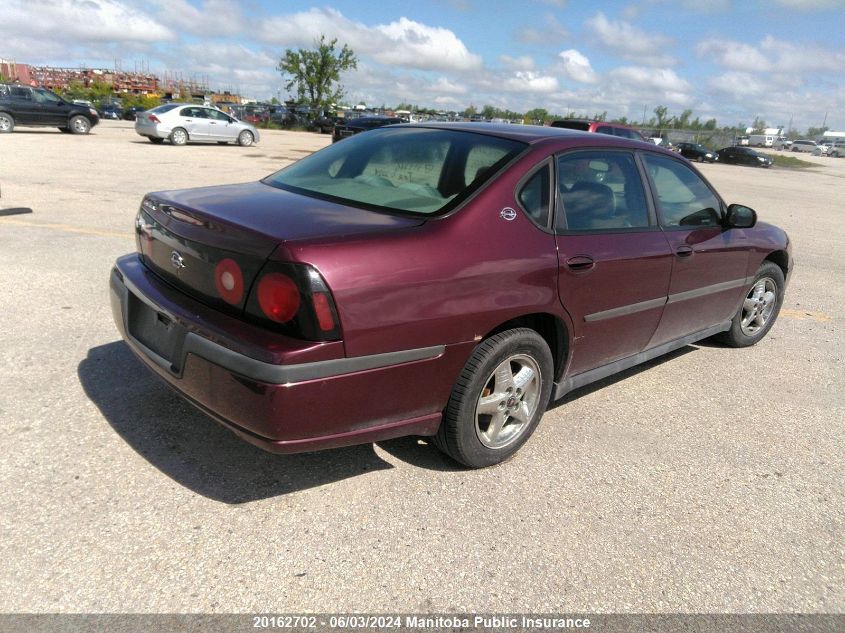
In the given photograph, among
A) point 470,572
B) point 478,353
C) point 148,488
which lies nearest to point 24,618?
point 148,488

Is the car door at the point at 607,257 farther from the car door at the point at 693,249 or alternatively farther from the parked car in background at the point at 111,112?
→ the parked car in background at the point at 111,112

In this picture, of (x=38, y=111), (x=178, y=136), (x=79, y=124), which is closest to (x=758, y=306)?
(x=178, y=136)

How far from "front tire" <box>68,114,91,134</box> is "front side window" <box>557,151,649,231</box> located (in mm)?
25560

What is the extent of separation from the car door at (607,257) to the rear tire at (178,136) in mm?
21568

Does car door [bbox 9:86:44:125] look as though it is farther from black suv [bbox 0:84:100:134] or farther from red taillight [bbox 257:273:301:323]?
red taillight [bbox 257:273:301:323]

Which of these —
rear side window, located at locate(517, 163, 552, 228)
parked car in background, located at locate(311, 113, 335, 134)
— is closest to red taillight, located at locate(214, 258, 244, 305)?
rear side window, located at locate(517, 163, 552, 228)

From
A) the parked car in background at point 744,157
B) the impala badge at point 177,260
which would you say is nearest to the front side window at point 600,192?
the impala badge at point 177,260

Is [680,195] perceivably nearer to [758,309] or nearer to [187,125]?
[758,309]

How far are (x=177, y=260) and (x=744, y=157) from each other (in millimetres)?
46049

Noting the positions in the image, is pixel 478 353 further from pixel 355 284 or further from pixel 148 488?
pixel 148 488

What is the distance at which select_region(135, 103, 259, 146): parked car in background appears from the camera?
21.8 meters

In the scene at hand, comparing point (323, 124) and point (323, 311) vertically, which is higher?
point (323, 124)

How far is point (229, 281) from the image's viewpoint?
8.32 feet

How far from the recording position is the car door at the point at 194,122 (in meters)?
22.2
